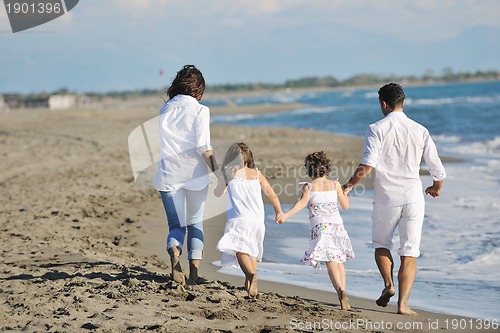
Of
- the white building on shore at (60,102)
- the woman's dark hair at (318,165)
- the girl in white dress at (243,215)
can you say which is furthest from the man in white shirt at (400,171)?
the white building on shore at (60,102)

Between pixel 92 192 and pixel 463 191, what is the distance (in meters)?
6.33

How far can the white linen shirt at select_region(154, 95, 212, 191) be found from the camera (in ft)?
17.7

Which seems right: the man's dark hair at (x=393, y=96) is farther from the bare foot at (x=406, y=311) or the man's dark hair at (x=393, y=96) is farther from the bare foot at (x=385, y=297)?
the bare foot at (x=406, y=311)

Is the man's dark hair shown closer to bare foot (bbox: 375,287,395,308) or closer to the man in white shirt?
the man in white shirt

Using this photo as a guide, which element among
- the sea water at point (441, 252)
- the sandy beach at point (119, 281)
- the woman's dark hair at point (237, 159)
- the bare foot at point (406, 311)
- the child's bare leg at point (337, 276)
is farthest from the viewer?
the sea water at point (441, 252)

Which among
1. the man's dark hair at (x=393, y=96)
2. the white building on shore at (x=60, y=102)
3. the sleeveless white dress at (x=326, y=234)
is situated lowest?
the white building on shore at (x=60, y=102)

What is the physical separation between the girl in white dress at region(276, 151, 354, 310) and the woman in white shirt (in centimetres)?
72

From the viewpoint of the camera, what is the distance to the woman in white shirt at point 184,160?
539cm

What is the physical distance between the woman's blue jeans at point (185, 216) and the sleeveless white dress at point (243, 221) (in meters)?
0.29

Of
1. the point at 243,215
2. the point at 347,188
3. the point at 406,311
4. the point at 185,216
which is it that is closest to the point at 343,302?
the point at 406,311

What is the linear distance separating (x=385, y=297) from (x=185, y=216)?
67.5 inches

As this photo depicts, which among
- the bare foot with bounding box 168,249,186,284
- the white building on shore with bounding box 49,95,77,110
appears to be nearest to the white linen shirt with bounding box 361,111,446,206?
the bare foot with bounding box 168,249,186,284

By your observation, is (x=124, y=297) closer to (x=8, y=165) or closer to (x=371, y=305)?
(x=371, y=305)

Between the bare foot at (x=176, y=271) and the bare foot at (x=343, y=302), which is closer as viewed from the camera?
the bare foot at (x=343, y=302)
